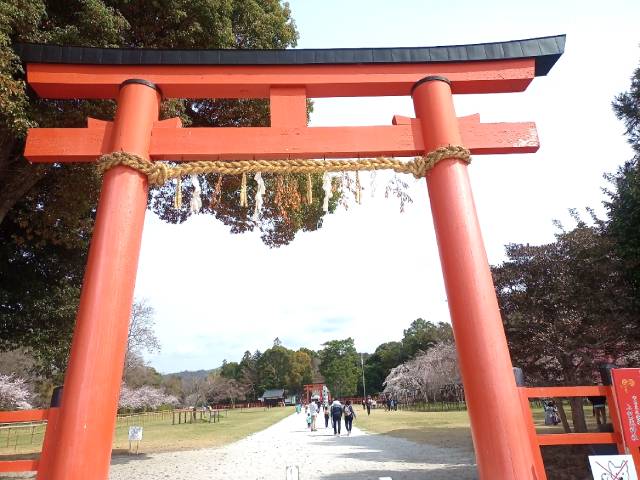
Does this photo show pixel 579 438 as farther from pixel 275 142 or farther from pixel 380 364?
pixel 380 364

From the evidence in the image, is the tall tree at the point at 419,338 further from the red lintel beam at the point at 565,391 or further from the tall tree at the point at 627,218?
the red lintel beam at the point at 565,391

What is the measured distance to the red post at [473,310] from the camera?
10.4 feet

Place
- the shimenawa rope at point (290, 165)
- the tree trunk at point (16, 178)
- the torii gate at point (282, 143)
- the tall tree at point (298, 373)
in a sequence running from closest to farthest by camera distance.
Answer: the torii gate at point (282, 143) < the shimenawa rope at point (290, 165) < the tree trunk at point (16, 178) < the tall tree at point (298, 373)

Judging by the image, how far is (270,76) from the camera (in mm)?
4398

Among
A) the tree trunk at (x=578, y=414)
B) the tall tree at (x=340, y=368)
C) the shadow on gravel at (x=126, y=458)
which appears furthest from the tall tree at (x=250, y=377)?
the tree trunk at (x=578, y=414)

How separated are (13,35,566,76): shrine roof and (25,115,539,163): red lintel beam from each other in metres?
0.72

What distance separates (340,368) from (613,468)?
54583mm

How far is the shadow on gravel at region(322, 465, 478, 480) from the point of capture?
7.97m

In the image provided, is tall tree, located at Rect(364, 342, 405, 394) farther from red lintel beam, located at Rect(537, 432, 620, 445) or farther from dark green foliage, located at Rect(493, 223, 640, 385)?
red lintel beam, located at Rect(537, 432, 620, 445)

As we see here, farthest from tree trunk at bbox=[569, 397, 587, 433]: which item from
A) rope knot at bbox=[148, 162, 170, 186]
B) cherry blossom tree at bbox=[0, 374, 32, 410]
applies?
cherry blossom tree at bbox=[0, 374, 32, 410]

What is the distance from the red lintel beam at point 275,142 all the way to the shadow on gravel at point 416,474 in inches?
246

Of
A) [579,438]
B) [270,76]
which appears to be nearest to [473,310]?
[579,438]

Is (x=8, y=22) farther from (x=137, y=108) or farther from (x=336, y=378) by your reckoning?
(x=336, y=378)

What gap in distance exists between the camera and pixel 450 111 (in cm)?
420
